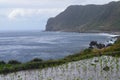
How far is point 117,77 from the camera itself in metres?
30.8

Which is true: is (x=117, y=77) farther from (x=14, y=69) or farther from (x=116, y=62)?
(x=14, y=69)

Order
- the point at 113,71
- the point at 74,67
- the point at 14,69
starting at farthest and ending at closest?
the point at 14,69
the point at 74,67
the point at 113,71

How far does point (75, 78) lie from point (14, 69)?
12432 millimetres

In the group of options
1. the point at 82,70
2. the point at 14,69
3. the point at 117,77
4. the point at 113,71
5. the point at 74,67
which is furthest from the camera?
the point at 14,69

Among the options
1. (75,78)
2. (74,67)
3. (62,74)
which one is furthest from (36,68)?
(75,78)

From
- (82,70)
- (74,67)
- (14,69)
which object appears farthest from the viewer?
(14,69)

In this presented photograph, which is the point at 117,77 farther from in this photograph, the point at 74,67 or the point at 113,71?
→ the point at 74,67

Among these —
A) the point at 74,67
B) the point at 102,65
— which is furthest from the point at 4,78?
the point at 102,65

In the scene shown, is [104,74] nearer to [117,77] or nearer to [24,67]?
[117,77]

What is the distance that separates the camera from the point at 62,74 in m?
34.8

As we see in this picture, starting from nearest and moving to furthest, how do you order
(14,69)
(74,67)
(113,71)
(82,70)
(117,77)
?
(117,77)
(113,71)
(82,70)
(74,67)
(14,69)

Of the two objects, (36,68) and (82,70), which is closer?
(82,70)

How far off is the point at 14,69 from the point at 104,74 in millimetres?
13345

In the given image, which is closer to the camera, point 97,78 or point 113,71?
point 97,78
